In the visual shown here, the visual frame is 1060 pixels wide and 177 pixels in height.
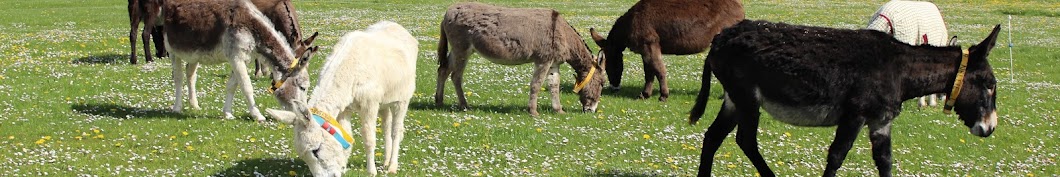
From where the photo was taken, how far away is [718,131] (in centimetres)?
885

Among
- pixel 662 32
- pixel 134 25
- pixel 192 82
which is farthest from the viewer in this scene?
pixel 134 25

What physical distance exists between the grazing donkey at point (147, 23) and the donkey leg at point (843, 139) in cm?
1201

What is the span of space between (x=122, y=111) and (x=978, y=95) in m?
9.52

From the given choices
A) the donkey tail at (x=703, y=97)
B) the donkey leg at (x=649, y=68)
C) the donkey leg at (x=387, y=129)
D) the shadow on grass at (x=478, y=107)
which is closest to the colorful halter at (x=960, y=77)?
the donkey tail at (x=703, y=97)

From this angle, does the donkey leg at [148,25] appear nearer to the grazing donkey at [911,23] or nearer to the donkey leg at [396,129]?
the donkey leg at [396,129]

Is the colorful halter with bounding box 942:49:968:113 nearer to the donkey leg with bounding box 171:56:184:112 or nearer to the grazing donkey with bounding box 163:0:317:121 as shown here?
the grazing donkey with bounding box 163:0:317:121

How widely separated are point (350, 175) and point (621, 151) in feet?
11.1

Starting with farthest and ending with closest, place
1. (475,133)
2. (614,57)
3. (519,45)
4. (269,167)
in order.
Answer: (614,57), (519,45), (475,133), (269,167)

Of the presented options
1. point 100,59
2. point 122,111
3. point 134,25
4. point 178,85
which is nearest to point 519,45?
point 178,85

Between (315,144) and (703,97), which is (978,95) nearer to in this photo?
(703,97)

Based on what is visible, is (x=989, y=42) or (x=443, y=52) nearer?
(x=989, y=42)

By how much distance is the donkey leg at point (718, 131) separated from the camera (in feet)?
28.7

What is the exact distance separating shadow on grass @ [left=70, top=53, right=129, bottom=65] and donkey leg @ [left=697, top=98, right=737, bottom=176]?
533 inches

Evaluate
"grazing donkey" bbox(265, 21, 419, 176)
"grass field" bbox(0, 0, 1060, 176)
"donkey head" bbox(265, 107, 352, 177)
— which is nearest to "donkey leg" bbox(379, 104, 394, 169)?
"grazing donkey" bbox(265, 21, 419, 176)
